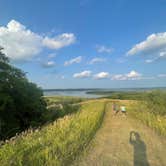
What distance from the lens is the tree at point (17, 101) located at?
1022 cm

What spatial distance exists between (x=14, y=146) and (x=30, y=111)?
9183 millimetres

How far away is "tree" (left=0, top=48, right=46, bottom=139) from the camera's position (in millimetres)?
10219

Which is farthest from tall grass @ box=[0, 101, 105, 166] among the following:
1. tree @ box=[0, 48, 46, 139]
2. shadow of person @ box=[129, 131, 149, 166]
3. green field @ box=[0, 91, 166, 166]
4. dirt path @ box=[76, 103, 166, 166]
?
tree @ box=[0, 48, 46, 139]

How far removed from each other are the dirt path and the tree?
5914 mm

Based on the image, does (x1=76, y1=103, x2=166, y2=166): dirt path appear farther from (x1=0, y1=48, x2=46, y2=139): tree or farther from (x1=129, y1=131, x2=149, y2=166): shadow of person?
(x1=0, y1=48, x2=46, y2=139): tree

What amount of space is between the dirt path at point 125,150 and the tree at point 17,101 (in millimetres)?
5914

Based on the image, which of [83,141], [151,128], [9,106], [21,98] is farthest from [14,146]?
[21,98]

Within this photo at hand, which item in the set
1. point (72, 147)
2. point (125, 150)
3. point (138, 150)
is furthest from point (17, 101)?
point (138, 150)

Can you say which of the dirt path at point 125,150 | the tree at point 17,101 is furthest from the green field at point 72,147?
the tree at point 17,101

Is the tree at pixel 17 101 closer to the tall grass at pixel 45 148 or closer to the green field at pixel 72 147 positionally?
the green field at pixel 72 147

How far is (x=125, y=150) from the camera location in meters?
5.26

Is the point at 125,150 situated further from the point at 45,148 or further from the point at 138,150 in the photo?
the point at 45,148

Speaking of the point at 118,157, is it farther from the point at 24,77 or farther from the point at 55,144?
the point at 24,77

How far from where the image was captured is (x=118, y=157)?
4.74m
